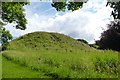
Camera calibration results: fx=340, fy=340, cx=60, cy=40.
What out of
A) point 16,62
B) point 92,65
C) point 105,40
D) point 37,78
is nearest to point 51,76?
point 37,78

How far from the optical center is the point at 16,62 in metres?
31.1

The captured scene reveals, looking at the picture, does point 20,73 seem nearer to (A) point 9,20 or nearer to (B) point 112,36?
(A) point 9,20

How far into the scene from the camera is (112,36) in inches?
1754

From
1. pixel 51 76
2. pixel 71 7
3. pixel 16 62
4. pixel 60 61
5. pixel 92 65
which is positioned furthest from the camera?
pixel 16 62

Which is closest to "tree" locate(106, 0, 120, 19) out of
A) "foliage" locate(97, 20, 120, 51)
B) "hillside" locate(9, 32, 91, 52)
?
"foliage" locate(97, 20, 120, 51)

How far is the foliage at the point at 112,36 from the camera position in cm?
4434

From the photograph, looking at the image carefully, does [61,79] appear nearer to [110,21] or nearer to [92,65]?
[92,65]

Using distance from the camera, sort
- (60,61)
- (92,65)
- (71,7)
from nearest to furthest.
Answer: (71,7) → (92,65) → (60,61)

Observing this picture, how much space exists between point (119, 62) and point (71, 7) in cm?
730

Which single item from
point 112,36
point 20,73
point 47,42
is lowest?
point 47,42

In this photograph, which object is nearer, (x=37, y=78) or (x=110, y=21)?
(x=37, y=78)

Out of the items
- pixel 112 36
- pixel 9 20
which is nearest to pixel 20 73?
pixel 9 20

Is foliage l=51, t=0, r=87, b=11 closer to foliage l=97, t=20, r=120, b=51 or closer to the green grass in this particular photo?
the green grass

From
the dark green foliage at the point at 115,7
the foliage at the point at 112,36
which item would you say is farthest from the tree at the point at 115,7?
the foliage at the point at 112,36
